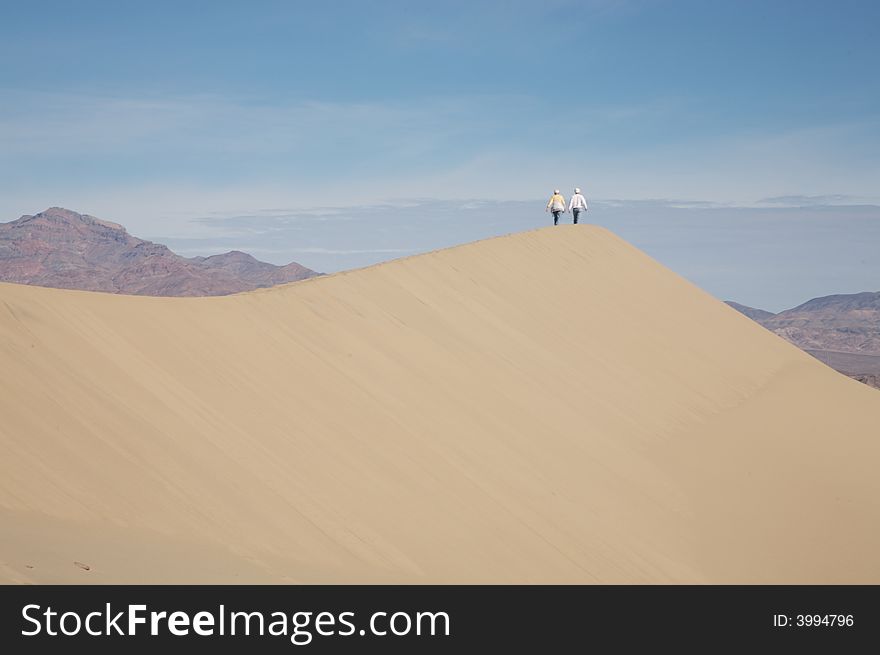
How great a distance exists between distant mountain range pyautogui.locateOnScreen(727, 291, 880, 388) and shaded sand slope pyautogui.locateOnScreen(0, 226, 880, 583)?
7020cm

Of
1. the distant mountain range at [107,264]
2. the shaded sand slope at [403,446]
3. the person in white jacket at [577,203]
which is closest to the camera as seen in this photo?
the shaded sand slope at [403,446]

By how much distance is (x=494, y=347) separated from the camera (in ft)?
52.3

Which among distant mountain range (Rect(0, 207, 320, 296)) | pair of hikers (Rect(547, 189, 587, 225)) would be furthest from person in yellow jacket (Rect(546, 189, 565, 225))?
distant mountain range (Rect(0, 207, 320, 296))

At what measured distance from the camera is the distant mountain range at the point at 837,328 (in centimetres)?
10088

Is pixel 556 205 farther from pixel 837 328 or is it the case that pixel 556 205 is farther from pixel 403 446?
pixel 837 328

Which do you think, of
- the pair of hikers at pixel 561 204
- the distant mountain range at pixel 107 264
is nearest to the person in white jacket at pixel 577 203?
the pair of hikers at pixel 561 204

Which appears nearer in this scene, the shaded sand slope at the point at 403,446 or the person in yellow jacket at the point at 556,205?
the shaded sand slope at the point at 403,446

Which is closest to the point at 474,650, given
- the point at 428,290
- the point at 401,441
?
the point at 401,441

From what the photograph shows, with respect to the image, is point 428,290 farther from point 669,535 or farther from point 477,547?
point 477,547

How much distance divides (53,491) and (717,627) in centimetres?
570

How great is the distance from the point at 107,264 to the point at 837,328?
9281 cm

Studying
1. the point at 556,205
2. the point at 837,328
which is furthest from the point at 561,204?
the point at 837,328

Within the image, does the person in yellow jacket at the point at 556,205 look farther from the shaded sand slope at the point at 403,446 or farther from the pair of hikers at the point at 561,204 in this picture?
the shaded sand slope at the point at 403,446

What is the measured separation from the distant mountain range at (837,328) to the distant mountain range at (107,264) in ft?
177
